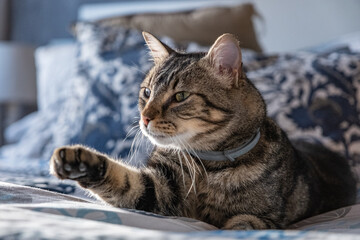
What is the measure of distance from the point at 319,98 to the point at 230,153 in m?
0.74

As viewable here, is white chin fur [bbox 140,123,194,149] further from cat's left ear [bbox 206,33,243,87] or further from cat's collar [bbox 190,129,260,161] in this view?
cat's left ear [bbox 206,33,243,87]

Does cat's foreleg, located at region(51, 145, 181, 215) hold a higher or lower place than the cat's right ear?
lower

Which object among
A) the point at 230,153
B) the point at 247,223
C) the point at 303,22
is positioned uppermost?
the point at 303,22

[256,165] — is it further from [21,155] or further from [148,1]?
[148,1]

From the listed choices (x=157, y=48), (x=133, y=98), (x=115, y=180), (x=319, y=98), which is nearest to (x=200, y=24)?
(x=133, y=98)

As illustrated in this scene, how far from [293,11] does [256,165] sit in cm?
170

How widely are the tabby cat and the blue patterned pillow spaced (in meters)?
0.50

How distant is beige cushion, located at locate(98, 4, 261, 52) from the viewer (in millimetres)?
1995

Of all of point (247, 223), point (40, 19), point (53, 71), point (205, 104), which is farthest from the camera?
point (40, 19)

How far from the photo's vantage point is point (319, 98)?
1.54 metres

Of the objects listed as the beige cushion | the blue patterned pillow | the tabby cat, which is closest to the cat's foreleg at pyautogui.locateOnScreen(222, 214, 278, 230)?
the tabby cat

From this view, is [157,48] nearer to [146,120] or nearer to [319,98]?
[146,120]

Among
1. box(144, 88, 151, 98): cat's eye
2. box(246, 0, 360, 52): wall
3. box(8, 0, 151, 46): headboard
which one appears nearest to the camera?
box(144, 88, 151, 98): cat's eye

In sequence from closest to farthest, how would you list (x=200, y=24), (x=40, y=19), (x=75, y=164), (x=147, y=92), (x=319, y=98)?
(x=75, y=164) < (x=147, y=92) < (x=319, y=98) < (x=200, y=24) < (x=40, y=19)
